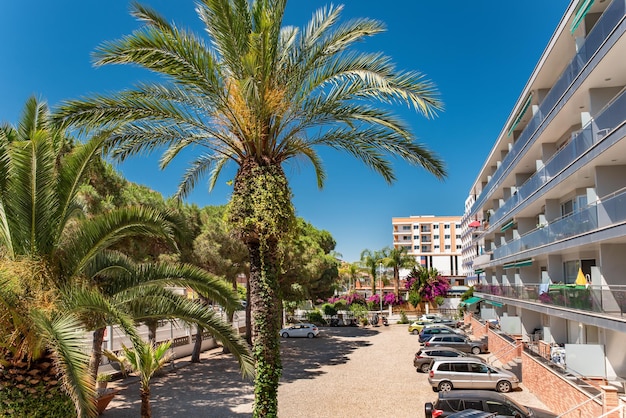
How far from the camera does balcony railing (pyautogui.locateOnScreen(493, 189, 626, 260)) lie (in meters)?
14.1

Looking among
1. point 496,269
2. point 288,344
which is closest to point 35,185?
point 288,344

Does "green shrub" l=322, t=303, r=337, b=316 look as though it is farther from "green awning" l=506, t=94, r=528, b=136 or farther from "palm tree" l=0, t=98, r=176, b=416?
"palm tree" l=0, t=98, r=176, b=416

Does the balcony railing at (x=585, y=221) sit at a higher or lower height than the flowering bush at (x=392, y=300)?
higher

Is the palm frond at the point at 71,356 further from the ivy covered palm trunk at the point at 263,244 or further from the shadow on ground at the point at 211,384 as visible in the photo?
the shadow on ground at the point at 211,384

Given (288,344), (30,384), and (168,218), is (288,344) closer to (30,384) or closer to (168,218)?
(168,218)

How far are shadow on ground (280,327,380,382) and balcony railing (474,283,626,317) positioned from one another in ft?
36.3

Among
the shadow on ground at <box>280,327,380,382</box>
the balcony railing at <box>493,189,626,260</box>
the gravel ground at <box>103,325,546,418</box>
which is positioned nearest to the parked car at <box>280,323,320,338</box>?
A: the shadow on ground at <box>280,327,380,382</box>

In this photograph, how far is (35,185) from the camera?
26.8 ft

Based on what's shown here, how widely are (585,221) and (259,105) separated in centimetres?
1345

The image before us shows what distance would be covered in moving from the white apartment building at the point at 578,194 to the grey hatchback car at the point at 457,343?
2736mm

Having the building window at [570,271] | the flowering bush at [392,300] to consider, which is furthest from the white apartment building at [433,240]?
the building window at [570,271]

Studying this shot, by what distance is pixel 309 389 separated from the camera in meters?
19.4

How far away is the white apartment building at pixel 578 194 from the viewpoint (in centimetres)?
1446

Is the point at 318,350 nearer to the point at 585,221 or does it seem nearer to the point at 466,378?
the point at 466,378
